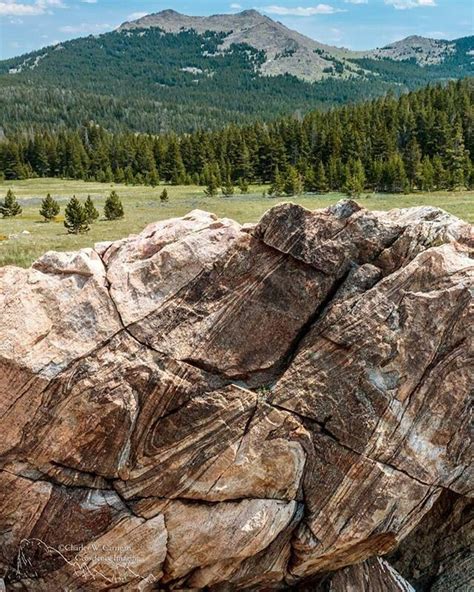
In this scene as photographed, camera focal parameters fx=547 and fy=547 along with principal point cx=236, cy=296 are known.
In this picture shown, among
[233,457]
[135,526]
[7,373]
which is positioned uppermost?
[7,373]

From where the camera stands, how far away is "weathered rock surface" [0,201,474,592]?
46.7 ft

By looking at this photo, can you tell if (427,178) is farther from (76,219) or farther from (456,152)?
(76,219)

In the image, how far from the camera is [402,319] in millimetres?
14250

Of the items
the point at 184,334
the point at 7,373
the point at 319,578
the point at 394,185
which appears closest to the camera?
the point at 7,373

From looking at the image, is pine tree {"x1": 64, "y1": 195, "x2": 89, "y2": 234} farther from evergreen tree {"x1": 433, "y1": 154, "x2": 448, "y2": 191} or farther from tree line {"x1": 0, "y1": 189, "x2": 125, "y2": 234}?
evergreen tree {"x1": 433, "y1": 154, "x2": 448, "y2": 191}

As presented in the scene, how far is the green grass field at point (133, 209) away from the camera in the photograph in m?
46.2

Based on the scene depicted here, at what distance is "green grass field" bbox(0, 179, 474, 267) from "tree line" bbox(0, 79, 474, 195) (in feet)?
28.5

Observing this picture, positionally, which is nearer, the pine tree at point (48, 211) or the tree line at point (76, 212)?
the tree line at point (76, 212)

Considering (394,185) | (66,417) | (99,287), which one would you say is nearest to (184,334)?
(99,287)

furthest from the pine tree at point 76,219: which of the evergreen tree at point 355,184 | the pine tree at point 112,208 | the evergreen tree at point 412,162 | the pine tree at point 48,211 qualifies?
the evergreen tree at point 412,162

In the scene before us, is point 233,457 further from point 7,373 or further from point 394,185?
point 394,185

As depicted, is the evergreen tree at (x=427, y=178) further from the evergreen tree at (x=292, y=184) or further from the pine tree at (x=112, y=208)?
the pine tree at (x=112, y=208)

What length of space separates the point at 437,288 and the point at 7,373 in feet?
37.1

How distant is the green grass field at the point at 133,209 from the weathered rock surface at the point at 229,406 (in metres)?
24.4
